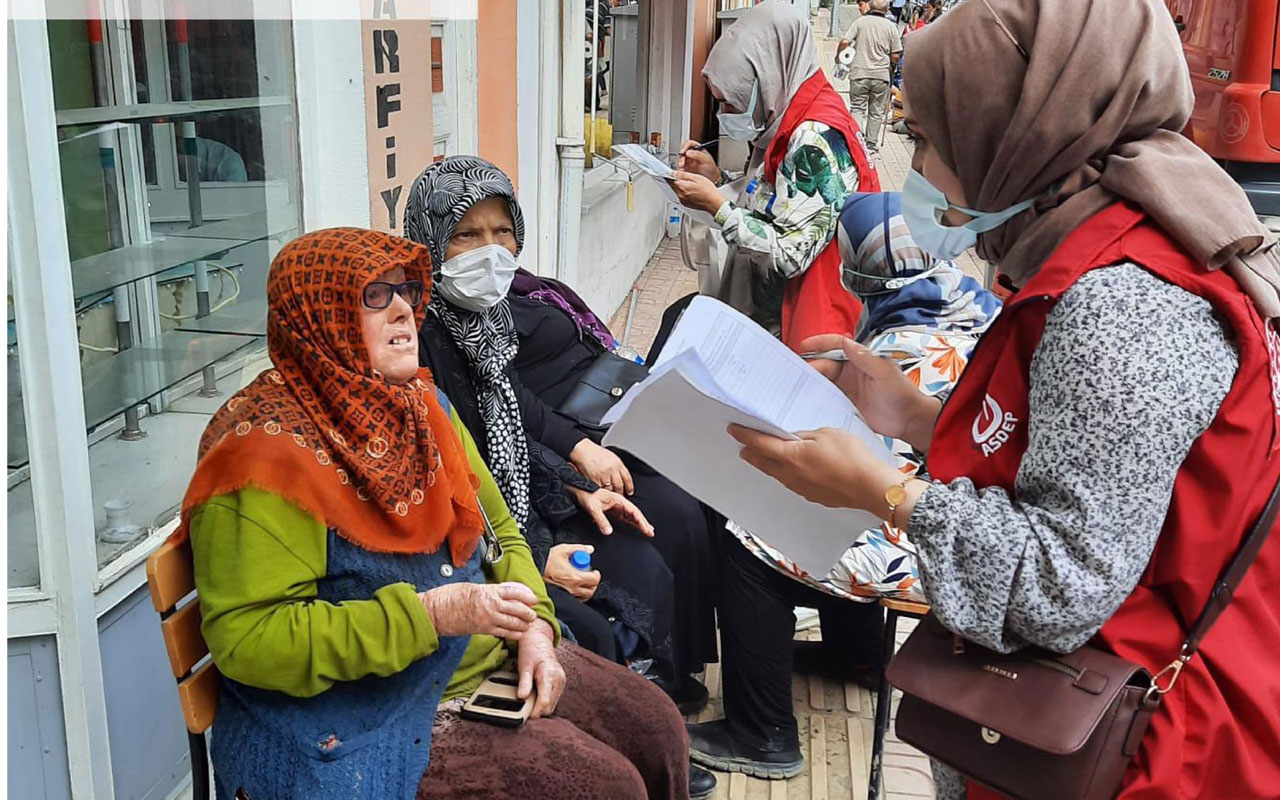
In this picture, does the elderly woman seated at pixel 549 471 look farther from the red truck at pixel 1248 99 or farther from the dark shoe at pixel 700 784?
the red truck at pixel 1248 99

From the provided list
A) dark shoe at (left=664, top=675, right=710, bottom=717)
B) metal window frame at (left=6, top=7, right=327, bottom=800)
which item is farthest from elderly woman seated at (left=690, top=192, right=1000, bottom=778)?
metal window frame at (left=6, top=7, right=327, bottom=800)

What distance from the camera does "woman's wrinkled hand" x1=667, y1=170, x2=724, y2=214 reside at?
11.5ft

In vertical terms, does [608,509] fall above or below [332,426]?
below

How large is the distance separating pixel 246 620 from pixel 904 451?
1645 mm

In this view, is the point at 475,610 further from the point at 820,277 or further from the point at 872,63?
the point at 872,63

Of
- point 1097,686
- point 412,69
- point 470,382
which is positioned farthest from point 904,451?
point 412,69

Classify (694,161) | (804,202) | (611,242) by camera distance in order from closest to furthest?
(804,202)
(694,161)
(611,242)

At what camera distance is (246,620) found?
1.60 m

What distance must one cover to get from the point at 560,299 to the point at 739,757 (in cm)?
136

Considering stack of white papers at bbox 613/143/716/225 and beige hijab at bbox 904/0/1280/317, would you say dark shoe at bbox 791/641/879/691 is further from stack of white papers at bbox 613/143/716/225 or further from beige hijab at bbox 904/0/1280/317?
beige hijab at bbox 904/0/1280/317

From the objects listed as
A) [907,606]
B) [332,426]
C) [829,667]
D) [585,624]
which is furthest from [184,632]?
[829,667]

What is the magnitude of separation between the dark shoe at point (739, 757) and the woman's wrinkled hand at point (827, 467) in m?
1.59

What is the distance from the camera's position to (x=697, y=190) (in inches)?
138

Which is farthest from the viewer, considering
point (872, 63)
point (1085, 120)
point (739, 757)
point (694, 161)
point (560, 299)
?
point (872, 63)
